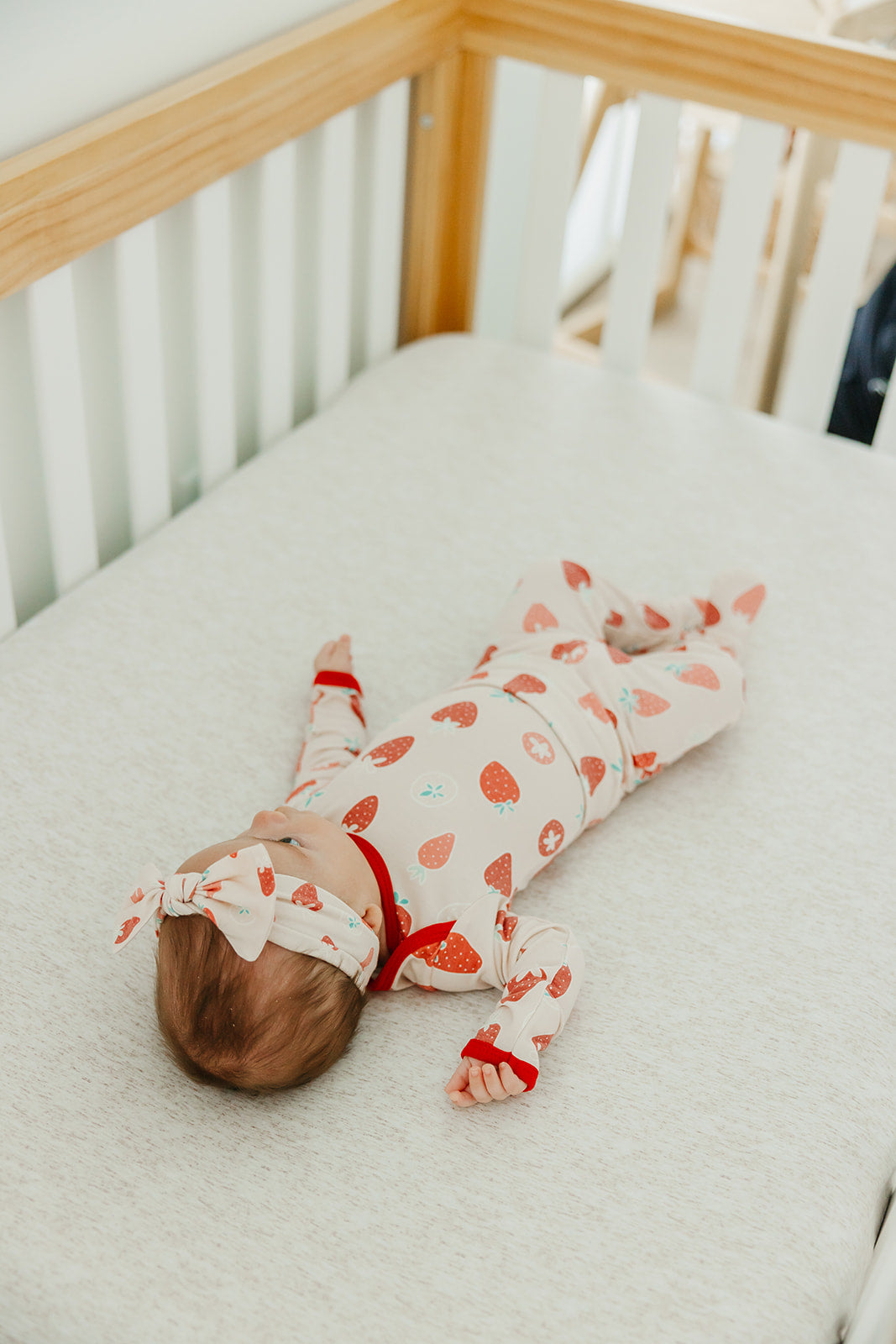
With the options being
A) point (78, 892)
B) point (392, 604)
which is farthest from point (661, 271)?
point (78, 892)

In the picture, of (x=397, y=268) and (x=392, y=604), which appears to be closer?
(x=392, y=604)

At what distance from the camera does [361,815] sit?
0.92 m

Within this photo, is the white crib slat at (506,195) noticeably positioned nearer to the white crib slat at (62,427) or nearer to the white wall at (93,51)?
the white wall at (93,51)

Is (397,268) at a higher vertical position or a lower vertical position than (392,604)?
higher

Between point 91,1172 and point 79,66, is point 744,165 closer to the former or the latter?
point 79,66

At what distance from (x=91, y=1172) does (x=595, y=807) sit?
46 cm

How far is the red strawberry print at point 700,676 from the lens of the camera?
1.07 meters

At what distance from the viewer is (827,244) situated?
1.40m

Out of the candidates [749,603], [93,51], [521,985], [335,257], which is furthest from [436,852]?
[335,257]

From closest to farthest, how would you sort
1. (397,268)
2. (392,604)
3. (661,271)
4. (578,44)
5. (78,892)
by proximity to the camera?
(78,892)
(392,604)
(578,44)
(397,268)
(661,271)

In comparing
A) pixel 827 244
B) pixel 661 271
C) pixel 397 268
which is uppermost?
pixel 827 244

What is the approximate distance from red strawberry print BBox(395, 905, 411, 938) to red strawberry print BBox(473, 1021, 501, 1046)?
0.36 feet

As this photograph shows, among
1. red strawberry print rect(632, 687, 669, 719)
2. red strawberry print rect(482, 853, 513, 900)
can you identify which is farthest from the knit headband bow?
red strawberry print rect(632, 687, 669, 719)

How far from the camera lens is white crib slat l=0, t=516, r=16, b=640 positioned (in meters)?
1.05
